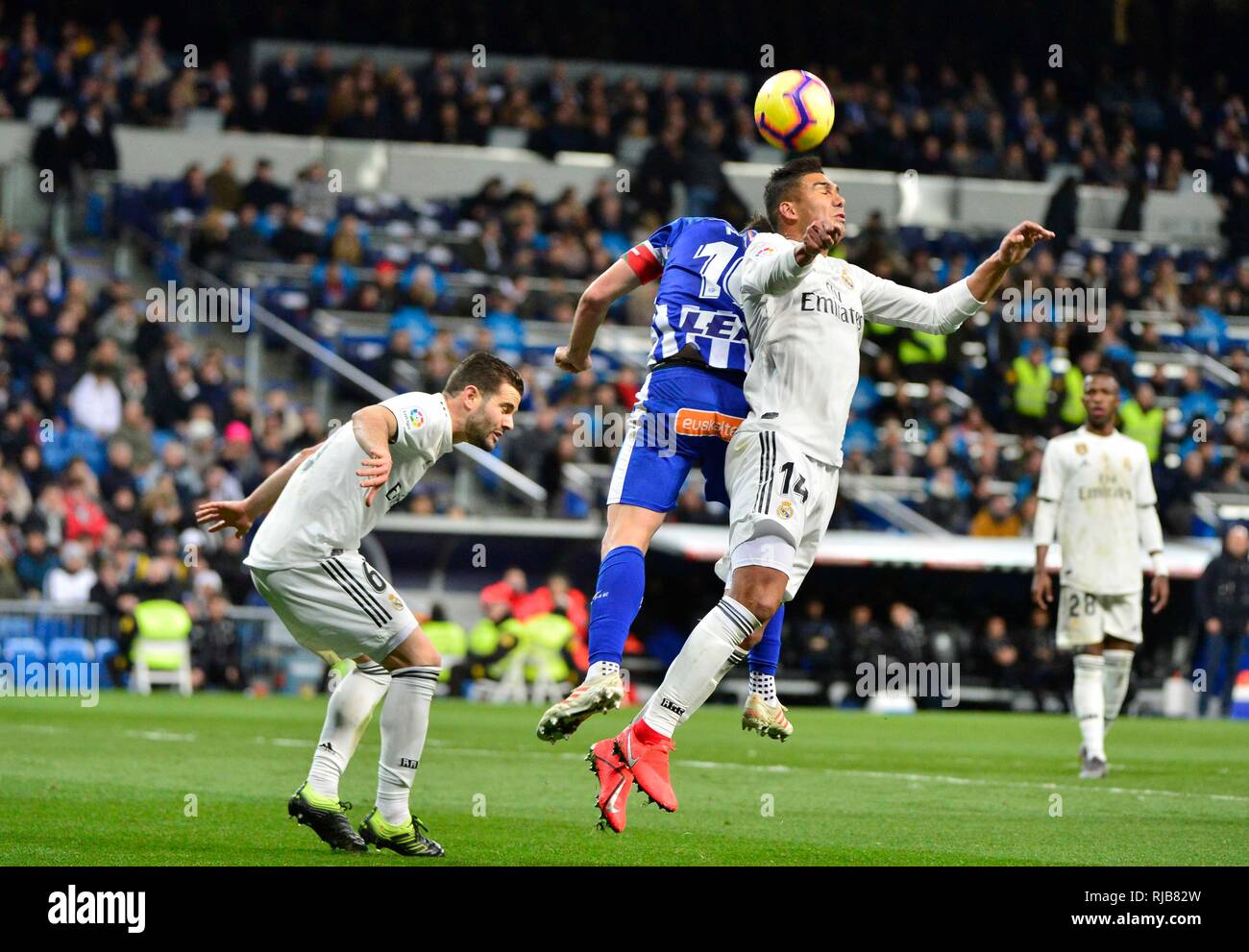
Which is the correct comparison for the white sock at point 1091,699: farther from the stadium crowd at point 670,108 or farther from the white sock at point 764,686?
the stadium crowd at point 670,108

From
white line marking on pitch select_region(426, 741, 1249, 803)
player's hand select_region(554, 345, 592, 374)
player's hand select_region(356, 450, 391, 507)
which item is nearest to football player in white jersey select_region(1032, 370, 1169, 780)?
white line marking on pitch select_region(426, 741, 1249, 803)

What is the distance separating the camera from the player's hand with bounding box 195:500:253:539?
7.98 m

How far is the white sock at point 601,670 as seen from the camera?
7672 millimetres

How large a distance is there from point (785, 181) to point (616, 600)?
6.34 feet

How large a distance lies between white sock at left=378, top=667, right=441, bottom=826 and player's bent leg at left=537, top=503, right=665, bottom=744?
1.60 ft

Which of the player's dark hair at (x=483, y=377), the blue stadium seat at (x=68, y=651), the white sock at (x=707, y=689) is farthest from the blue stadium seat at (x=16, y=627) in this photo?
the white sock at (x=707, y=689)

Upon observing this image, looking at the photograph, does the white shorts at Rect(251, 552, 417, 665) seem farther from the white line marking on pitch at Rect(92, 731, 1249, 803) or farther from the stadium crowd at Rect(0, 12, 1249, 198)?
the stadium crowd at Rect(0, 12, 1249, 198)

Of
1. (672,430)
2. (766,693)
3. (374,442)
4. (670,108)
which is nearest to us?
(374,442)

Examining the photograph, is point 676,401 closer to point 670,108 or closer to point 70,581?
point 70,581

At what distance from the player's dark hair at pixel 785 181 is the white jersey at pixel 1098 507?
5.17 m

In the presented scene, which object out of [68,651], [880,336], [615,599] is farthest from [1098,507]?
[880,336]

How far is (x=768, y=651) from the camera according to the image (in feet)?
28.7
